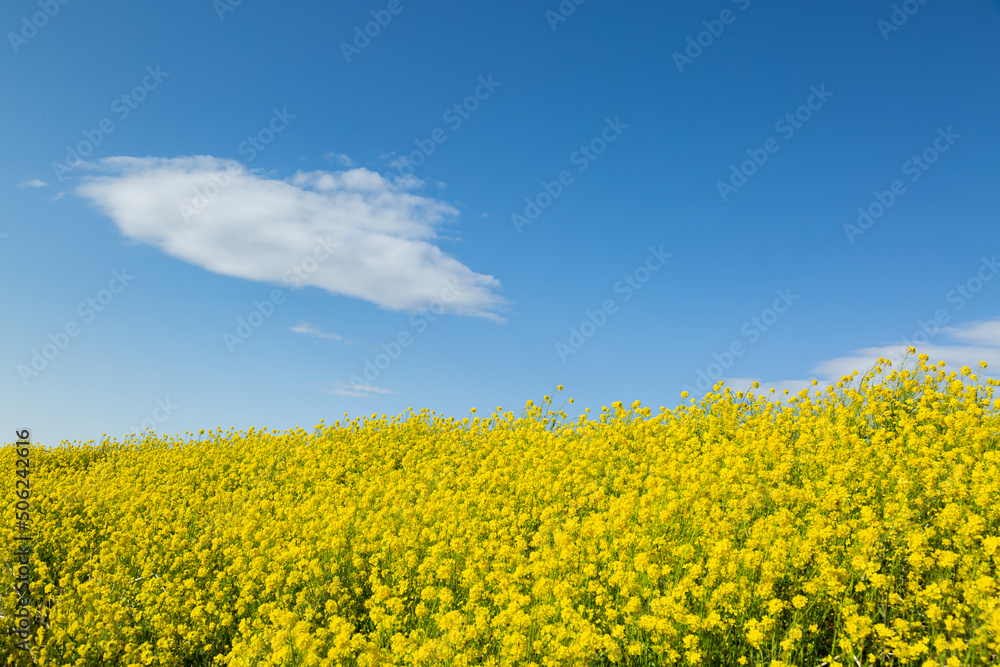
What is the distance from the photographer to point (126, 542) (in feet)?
28.9

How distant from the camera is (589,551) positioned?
238 inches

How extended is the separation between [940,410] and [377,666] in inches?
346

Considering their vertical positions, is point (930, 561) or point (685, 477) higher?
point (685, 477)

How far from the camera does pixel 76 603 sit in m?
7.48

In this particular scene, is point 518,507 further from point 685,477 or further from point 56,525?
point 56,525

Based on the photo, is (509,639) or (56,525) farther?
(56,525)

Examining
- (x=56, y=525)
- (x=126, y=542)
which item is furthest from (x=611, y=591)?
(x=56, y=525)

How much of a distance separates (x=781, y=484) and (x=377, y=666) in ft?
14.1

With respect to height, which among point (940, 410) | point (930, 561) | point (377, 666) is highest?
→ point (940, 410)

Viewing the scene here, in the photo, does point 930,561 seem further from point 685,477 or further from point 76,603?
point 76,603

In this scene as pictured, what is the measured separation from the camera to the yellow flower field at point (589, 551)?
16.5 feet

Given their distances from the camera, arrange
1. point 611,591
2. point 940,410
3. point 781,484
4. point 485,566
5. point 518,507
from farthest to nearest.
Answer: point 940,410
point 518,507
point 781,484
point 485,566
point 611,591

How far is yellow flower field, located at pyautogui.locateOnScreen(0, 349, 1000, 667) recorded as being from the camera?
5.02m

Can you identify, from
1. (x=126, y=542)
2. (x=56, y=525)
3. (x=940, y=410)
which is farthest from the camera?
(x=56, y=525)
